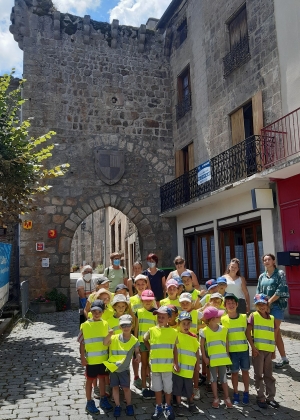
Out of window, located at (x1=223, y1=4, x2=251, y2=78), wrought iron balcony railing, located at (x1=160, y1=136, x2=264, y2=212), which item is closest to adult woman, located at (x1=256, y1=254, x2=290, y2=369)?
wrought iron balcony railing, located at (x1=160, y1=136, x2=264, y2=212)

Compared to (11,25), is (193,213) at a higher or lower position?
lower

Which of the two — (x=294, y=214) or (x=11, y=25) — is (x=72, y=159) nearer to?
(x=11, y=25)

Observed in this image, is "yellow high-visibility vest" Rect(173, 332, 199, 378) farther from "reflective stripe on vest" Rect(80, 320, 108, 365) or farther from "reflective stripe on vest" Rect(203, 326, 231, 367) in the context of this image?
"reflective stripe on vest" Rect(80, 320, 108, 365)

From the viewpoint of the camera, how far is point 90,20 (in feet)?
47.6

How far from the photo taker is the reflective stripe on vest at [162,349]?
4113mm

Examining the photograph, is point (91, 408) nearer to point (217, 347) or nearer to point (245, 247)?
point (217, 347)

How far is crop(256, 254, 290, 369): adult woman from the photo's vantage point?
5.57 meters

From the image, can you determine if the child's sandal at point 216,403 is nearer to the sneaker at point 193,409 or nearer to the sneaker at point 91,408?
the sneaker at point 193,409

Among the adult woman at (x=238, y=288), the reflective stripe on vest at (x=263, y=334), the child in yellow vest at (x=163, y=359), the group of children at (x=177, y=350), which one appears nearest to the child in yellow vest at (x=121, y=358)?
the group of children at (x=177, y=350)

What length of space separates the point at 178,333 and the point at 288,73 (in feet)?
23.6

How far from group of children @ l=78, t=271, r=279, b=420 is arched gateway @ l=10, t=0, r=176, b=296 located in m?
8.95

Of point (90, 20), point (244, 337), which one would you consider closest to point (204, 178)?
point (90, 20)

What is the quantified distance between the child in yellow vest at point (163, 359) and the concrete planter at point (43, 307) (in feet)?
28.5

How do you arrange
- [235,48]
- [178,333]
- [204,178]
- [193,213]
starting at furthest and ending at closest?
[193,213]
[204,178]
[235,48]
[178,333]
